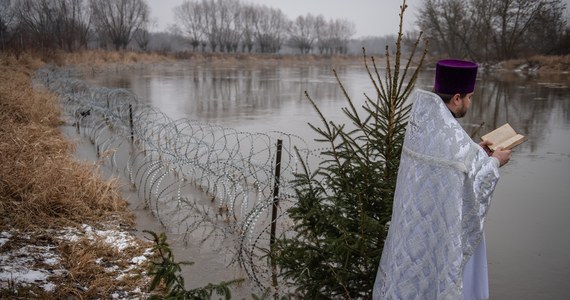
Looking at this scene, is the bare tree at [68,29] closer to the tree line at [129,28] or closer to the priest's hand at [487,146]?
the tree line at [129,28]

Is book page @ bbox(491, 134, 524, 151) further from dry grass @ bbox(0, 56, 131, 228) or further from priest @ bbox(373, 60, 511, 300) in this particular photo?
dry grass @ bbox(0, 56, 131, 228)

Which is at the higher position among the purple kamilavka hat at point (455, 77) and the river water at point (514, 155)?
the purple kamilavka hat at point (455, 77)

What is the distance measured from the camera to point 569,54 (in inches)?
1649

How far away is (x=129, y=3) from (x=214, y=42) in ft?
74.3

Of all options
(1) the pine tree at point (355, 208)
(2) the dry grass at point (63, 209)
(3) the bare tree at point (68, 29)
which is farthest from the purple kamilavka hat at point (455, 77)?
(3) the bare tree at point (68, 29)

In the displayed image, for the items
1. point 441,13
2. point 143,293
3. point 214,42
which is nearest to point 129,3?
point 214,42

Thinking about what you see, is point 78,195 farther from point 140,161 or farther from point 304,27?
point 304,27

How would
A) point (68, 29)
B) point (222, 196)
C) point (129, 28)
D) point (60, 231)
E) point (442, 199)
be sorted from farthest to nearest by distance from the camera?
point (129, 28) < point (68, 29) < point (222, 196) < point (60, 231) < point (442, 199)

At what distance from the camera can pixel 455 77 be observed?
95.0 inches

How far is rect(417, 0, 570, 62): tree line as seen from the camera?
4869 cm

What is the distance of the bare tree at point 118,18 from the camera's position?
233 ft

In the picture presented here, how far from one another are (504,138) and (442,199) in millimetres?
565

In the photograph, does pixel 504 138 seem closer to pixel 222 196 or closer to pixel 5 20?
pixel 222 196

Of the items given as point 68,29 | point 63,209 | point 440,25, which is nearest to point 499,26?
point 440,25
